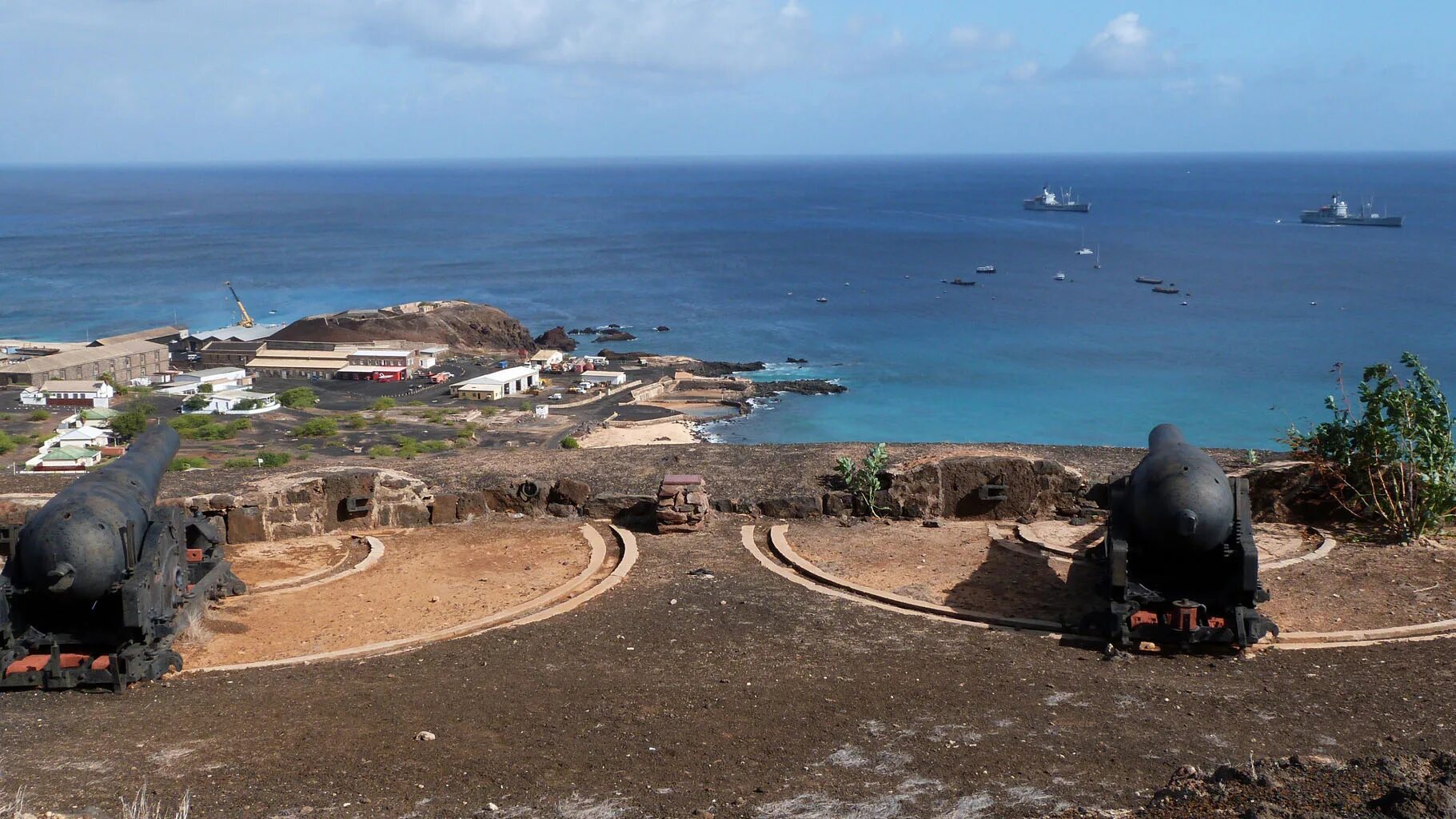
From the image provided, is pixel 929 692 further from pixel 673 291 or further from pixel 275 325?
pixel 673 291

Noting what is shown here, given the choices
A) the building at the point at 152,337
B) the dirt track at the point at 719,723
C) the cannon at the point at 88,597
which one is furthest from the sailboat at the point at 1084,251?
the cannon at the point at 88,597

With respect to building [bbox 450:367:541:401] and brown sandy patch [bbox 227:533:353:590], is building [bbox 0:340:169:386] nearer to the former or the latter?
building [bbox 450:367:541:401]

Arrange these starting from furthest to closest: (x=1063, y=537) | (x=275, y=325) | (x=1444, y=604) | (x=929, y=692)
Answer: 1. (x=275, y=325)
2. (x=1063, y=537)
3. (x=1444, y=604)
4. (x=929, y=692)

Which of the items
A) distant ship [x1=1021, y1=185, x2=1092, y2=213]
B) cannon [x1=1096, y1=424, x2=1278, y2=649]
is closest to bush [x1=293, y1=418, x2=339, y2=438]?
cannon [x1=1096, y1=424, x2=1278, y2=649]

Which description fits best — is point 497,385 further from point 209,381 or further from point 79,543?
point 79,543

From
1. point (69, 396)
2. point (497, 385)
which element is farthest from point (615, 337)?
point (69, 396)

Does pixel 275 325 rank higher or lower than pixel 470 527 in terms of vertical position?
lower

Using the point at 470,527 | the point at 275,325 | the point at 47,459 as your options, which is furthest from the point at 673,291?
the point at 470,527
